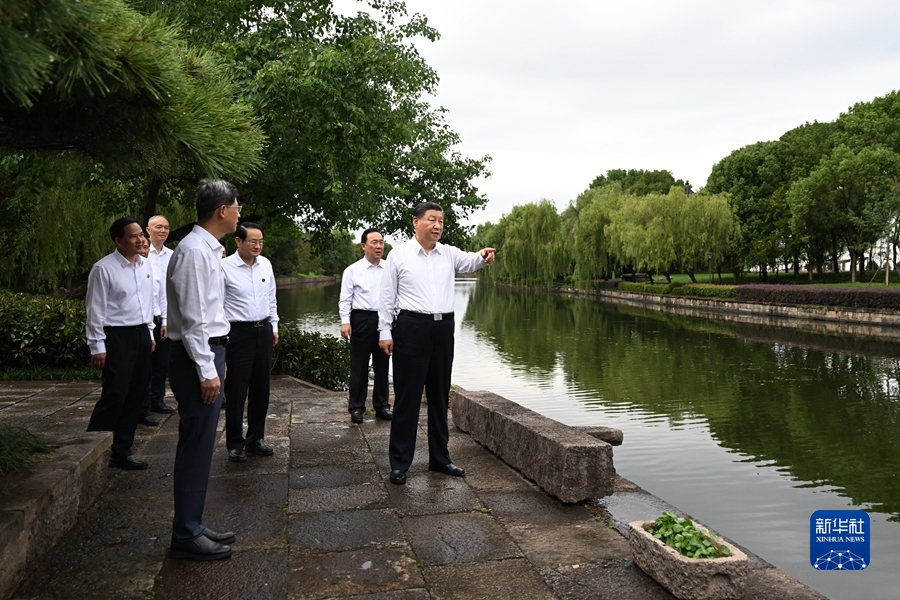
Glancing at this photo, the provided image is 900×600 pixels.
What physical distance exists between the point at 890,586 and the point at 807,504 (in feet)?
5.88

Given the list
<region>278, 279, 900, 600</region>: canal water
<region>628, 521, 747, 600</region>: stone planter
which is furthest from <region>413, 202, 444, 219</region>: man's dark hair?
<region>278, 279, 900, 600</region>: canal water

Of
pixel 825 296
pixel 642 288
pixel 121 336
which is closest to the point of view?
pixel 121 336

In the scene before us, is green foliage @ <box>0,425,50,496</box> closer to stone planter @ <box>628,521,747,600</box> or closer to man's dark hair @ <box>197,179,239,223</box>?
man's dark hair @ <box>197,179,239,223</box>

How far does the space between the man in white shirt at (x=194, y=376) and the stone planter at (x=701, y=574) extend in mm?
1920

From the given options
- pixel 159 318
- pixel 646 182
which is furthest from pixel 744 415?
pixel 646 182

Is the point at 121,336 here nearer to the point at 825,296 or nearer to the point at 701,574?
the point at 701,574

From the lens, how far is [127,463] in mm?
4648

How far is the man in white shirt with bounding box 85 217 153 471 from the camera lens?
4.62 metres

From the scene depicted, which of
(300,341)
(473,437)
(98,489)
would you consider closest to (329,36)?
(300,341)

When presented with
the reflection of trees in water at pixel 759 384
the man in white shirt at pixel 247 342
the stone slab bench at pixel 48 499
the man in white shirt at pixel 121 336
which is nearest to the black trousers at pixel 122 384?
the man in white shirt at pixel 121 336

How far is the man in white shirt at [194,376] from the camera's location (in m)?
3.14

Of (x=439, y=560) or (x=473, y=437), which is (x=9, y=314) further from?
(x=439, y=560)

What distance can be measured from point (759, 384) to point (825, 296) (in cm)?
1520

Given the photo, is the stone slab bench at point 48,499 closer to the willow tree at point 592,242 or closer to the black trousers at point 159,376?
the black trousers at point 159,376
